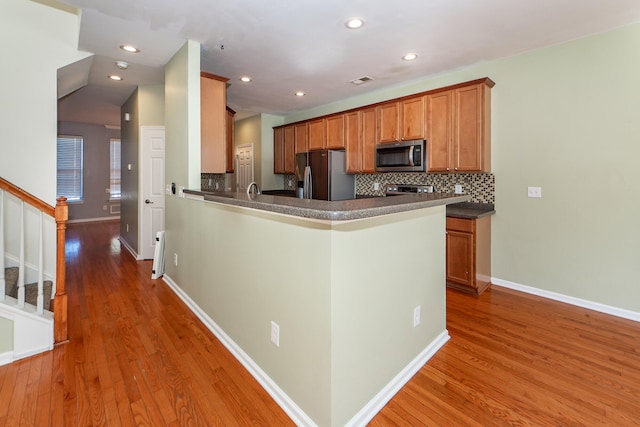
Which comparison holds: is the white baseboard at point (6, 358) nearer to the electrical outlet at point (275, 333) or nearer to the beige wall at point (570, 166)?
the electrical outlet at point (275, 333)

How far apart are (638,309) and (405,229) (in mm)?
2578

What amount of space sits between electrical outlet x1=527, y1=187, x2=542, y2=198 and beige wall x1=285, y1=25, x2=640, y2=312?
4 centimetres

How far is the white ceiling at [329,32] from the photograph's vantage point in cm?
236

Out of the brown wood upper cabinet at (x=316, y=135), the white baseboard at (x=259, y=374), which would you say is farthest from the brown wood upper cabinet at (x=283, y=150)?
the white baseboard at (x=259, y=374)

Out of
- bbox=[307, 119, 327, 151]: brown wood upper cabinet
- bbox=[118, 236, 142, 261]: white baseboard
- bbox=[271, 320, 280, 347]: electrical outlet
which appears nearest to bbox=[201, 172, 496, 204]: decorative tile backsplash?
bbox=[307, 119, 327, 151]: brown wood upper cabinet

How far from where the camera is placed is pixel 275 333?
178cm

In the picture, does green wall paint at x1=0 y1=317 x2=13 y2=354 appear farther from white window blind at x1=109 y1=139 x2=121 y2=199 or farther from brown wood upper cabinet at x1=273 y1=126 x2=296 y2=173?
white window blind at x1=109 y1=139 x2=121 y2=199

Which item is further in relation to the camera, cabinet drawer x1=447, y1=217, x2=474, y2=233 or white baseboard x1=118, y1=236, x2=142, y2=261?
white baseboard x1=118, y1=236, x2=142, y2=261

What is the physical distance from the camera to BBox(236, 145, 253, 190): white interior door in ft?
22.0

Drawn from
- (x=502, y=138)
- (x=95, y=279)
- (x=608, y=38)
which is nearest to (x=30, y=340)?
(x=95, y=279)

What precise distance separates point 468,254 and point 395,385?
196cm

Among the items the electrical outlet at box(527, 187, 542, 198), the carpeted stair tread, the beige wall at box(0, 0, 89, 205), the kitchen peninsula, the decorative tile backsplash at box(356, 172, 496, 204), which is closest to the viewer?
the kitchen peninsula

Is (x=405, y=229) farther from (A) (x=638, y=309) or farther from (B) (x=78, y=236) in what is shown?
(B) (x=78, y=236)

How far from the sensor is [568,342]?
2.38 m
